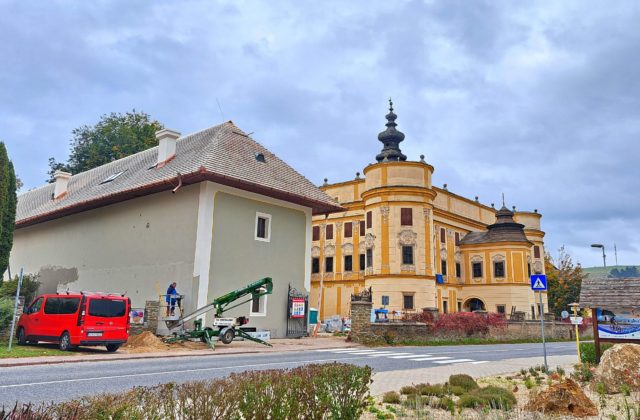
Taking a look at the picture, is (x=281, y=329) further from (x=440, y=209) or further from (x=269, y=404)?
(x=440, y=209)

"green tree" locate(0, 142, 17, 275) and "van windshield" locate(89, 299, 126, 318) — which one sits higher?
"green tree" locate(0, 142, 17, 275)

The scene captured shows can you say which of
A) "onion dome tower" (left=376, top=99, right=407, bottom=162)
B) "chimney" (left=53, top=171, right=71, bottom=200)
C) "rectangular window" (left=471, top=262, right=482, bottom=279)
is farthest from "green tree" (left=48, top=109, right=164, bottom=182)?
"rectangular window" (left=471, top=262, right=482, bottom=279)

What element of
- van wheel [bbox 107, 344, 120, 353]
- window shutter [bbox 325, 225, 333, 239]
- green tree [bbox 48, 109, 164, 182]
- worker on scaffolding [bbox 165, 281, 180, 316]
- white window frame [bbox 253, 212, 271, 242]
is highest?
green tree [bbox 48, 109, 164, 182]

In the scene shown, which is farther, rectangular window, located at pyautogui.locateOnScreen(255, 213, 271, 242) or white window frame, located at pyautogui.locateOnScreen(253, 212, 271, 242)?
rectangular window, located at pyautogui.locateOnScreen(255, 213, 271, 242)

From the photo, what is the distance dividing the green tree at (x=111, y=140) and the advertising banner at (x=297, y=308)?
27799 millimetres

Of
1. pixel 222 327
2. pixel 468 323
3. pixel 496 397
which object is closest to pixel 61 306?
pixel 222 327

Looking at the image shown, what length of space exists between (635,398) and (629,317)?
20.9 ft

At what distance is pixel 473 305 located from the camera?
53562 millimetres

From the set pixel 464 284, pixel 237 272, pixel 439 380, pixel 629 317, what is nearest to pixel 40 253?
pixel 237 272

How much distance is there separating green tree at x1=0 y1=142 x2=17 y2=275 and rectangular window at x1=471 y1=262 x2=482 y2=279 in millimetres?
43071

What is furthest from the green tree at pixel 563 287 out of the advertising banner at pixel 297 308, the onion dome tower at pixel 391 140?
the advertising banner at pixel 297 308

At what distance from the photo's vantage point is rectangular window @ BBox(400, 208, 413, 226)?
4322cm

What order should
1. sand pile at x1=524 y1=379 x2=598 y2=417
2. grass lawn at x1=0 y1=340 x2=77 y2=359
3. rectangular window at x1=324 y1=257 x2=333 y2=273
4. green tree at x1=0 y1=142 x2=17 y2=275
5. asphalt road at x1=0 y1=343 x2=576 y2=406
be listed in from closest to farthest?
sand pile at x1=524 y1=379 x2=598 y2=417 → asphalt road at x1=0 y1=343 x2=576 y2=406 → grass lawn at x1=0 y1=340 x2=77 y2=359 → green tree at x1=0 y1=142 x2=17 y2=275 → rectangular window at x1=324 y1=257 x2=333 y2=273

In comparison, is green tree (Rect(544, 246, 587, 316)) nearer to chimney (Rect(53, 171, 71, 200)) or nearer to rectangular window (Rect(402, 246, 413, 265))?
rectangular window (Rect(402, 246, 413, 265))
